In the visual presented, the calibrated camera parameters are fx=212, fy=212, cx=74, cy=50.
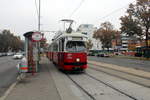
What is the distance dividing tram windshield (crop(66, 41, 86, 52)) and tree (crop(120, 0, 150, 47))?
26.3 m

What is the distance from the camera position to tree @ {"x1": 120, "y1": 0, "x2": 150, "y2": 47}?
38941 mm

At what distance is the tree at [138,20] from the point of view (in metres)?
38.9

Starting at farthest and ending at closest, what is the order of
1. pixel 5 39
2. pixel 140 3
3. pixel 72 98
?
1. pixel 5 39
2. pixel 140 3
3. pixel 72 98

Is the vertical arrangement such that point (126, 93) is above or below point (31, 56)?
below

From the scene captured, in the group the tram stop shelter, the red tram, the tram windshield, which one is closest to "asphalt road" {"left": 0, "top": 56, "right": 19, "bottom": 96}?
the tram stop shelter

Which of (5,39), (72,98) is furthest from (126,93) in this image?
(5,39)

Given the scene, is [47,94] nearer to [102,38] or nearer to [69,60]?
[69,60]

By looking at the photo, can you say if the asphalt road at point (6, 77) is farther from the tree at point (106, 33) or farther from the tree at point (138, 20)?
the tree at point (106, 33)

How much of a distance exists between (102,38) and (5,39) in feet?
122

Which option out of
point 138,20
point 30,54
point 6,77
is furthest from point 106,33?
point 6,77

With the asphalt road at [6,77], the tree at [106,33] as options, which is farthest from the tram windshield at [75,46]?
the tree at [106,33]

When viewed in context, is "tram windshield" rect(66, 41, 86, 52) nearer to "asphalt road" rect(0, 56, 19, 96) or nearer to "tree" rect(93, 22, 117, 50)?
"asphalt road" rect(0, 56, 19, 96)

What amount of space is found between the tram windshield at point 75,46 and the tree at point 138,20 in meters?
26.3

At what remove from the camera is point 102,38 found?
74.6 metres
